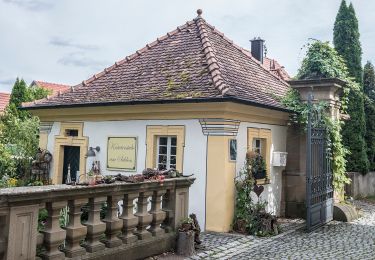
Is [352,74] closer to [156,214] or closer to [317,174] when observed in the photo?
[317,174]

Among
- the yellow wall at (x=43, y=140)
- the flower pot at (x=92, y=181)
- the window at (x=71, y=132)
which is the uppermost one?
the window at (x=71, y=132)

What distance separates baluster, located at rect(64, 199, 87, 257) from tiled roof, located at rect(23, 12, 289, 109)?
15.9 feet

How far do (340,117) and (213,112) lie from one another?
532 centimetres

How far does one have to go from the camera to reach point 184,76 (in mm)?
11344

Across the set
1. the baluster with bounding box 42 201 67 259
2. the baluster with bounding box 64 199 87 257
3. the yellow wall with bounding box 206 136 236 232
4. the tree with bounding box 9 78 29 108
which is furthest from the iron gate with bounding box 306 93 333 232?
the tree with bounding box 9 78 29 108

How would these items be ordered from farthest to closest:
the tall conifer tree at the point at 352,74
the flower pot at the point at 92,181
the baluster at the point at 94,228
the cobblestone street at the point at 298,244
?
the tall conifer tree at the point at 352,74, the cobblestone street at the point at 298,244, the flower pot at the point at 92,181, the baluster at the point at 94,228

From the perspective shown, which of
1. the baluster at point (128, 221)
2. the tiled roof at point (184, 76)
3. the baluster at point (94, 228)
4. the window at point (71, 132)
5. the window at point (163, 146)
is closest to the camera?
the baluster at point (94, 228)

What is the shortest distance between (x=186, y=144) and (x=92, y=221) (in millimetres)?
4936

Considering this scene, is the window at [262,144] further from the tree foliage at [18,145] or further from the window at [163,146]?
the tree foliage at [18,145]

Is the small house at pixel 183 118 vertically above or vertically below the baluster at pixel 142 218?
above

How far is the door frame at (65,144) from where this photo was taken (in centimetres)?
1255

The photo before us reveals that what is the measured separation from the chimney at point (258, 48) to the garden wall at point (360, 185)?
6.16m

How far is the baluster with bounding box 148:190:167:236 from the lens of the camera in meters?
7.12

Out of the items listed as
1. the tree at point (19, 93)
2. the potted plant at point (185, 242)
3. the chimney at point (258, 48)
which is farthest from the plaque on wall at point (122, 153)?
the tree at point (19, 93)
